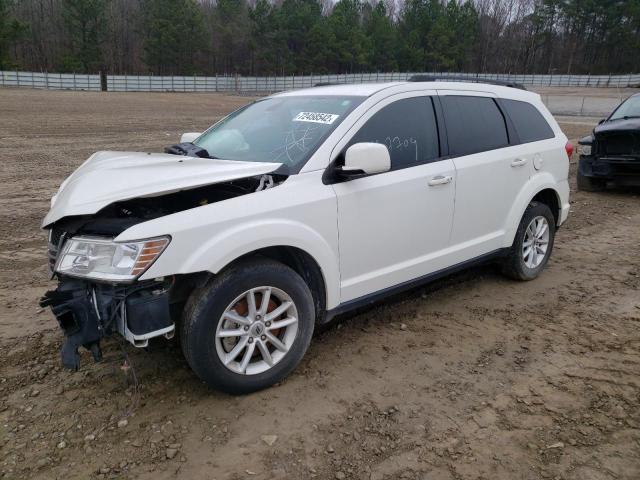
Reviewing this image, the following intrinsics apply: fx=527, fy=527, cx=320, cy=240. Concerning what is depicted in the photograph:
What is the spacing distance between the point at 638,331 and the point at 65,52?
74.3 metres

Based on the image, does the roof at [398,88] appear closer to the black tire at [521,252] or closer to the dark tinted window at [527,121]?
the dark tinted window at [527,121]

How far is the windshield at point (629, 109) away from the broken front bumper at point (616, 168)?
1.01 m

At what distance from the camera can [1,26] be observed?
51938 mm

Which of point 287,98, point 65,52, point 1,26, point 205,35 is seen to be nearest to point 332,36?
point 205,35

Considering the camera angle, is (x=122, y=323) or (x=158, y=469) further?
(x=122, y=323)

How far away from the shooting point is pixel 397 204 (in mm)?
3717

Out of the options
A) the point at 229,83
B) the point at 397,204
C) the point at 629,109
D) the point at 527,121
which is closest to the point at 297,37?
the point at 229,83

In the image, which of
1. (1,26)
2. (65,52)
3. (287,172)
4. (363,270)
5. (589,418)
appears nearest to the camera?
(589,418)

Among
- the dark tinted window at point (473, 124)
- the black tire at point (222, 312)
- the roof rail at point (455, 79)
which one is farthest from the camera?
the roof rail at point (455, 79)

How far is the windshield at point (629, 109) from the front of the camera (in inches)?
374

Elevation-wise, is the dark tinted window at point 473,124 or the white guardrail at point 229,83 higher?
the dark tinted window at point 473,124

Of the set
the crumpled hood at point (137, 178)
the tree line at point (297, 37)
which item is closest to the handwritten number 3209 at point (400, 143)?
the crumpled hood at point (137, 178)

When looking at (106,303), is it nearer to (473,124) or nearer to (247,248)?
(247,248)

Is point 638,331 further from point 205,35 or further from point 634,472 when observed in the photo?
point 205,35
